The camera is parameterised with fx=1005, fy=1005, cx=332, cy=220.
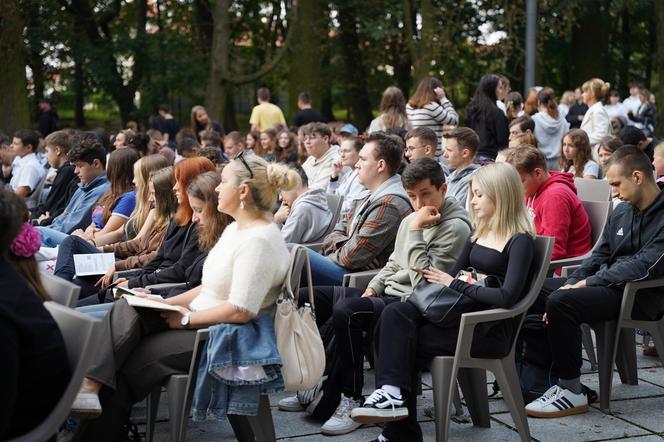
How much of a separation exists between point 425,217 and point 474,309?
58cm

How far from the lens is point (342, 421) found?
502 cm

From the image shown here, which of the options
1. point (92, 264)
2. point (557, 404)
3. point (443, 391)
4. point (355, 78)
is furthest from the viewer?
point (355, 78)

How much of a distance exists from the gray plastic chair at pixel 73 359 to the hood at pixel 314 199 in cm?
382

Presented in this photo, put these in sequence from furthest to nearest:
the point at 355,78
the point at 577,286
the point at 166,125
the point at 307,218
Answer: the point at 355,78 → the point at 166,125 → the point at 307,218 → the point at 577,286

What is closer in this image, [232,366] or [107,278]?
[232,366]

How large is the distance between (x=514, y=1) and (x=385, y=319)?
56.6 feet

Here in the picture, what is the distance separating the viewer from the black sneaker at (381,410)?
4430 mm

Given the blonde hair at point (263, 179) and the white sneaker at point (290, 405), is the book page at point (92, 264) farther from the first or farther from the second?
the blonde hair at point (263, 179)

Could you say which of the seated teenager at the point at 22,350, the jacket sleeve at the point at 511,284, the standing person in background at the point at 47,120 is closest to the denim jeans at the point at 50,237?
the jacket sleeve at the point at 511,284

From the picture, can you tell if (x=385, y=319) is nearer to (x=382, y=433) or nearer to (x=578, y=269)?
(x=382, y=433)

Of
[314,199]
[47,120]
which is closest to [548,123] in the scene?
[314,199]

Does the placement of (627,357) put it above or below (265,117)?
below

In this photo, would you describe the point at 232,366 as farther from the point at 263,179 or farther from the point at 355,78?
the point at 355,78

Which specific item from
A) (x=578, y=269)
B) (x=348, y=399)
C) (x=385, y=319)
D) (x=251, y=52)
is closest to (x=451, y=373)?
(x=385, y=319)
